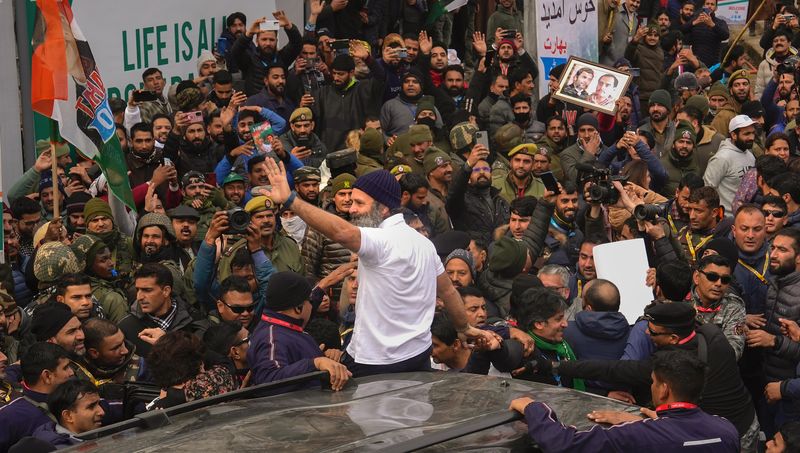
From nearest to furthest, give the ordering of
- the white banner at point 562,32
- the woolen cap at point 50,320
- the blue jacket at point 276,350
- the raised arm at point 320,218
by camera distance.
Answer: the raised arm at point 320,218, the blue jacket at point 276,350, the woolen cap at point 50,320, the white banner at point 562,32

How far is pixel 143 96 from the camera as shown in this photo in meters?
12.7

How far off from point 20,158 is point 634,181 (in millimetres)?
5719

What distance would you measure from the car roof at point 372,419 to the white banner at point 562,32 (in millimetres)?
11021

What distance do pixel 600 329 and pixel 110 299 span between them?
3.47 m

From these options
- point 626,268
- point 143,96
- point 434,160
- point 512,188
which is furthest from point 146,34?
point 626,268

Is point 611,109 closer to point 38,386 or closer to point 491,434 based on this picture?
point 38,386

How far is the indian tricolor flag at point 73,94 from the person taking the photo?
9.91 metres

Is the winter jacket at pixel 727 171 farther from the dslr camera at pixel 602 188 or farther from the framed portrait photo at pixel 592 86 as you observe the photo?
the dslr camera at pixel 602 188

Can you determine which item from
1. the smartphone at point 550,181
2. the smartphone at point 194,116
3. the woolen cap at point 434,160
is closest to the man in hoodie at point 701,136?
the woolen cap at point 434,160

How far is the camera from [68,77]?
10047 mm

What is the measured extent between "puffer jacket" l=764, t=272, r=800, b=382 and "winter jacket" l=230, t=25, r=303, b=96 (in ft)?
24.4

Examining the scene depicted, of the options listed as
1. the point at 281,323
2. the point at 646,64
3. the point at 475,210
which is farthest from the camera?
the point at 646,64

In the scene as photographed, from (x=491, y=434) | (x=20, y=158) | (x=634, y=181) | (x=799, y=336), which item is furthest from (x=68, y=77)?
(x=491, y=434)

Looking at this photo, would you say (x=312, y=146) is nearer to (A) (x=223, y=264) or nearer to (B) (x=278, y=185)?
(A) (x=223, y=264)
